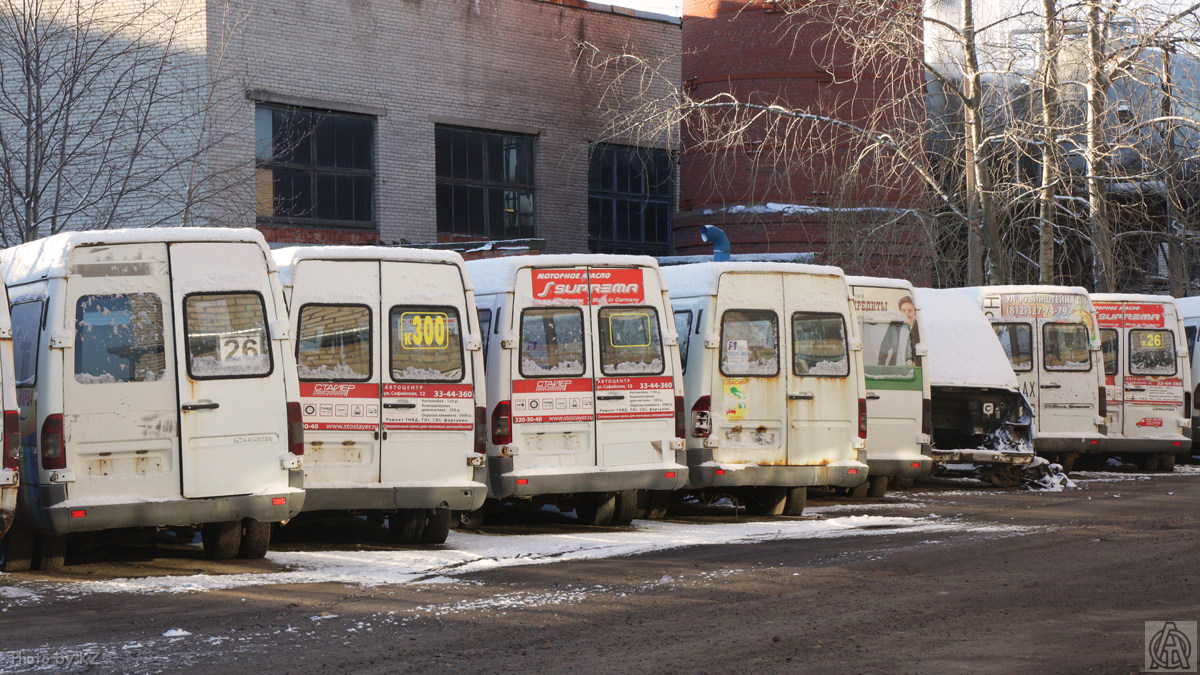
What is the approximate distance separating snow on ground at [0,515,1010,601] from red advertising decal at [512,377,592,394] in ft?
4.06

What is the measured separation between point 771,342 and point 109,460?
21.5 feet

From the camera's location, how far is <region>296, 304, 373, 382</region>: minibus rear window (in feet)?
39.1

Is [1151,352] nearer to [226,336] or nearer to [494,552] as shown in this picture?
[494,552]

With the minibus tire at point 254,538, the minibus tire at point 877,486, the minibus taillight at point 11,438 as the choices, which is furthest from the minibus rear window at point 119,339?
the minibus tire at point 877,486

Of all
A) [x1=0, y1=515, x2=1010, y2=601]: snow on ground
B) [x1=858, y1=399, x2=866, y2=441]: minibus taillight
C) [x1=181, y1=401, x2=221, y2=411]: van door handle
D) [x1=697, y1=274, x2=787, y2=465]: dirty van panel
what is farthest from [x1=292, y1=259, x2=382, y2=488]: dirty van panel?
[x1=858, y1=399, x2=866, y2=441]: minibus taillight

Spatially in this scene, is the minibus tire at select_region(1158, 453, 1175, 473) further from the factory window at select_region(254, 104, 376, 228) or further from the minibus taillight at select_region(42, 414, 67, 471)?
the minibus taillight at select_region(42, 414, 67, 471)

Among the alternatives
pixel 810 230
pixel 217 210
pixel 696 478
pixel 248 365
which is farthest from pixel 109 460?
pixel 810 230

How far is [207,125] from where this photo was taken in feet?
76.3

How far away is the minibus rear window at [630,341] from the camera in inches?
533

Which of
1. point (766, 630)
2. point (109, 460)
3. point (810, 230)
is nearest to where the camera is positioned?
point (766, 630)

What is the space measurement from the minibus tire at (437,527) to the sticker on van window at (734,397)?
10.6 feet

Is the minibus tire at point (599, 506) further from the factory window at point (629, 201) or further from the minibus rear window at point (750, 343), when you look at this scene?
the factory window at point (629, 201)

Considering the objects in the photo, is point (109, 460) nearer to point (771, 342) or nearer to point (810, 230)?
point (771, 342)

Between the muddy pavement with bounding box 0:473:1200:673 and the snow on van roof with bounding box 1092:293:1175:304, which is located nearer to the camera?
the muddy pavement with bounding box 0:473:1200:673
